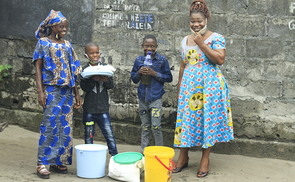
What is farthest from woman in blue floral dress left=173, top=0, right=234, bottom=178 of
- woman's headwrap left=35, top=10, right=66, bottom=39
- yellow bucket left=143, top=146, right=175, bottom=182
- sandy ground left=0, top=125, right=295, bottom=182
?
woman's headwrap left=35, top=10, right=66, bottom=39

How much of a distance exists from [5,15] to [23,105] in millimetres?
1430

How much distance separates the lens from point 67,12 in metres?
7.02

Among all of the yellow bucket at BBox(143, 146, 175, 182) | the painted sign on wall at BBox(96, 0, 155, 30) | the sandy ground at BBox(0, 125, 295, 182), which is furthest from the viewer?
the painted sign on wall at BBox(96, 0, 155, 30)

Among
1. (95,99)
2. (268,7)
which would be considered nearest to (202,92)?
(95,99)

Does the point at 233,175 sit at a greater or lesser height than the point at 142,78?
lesser

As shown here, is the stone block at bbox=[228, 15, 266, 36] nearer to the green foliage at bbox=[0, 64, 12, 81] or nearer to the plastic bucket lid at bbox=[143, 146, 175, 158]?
the plastic bucket lid at bbox=[143, 146, 175, 158]

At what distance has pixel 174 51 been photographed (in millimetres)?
6500

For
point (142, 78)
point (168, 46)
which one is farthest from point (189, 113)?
point (168, 46)

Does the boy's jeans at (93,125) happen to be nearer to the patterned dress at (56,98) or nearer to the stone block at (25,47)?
the patterned dress at (56,98)

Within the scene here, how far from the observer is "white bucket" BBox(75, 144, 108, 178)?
5.21 metres

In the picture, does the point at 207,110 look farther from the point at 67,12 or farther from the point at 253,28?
the point at 67,12

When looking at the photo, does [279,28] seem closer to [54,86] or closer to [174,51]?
[174,51]

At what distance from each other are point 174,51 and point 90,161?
6.78 feet

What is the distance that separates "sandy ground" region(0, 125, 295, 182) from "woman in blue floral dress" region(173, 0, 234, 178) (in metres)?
0.27
